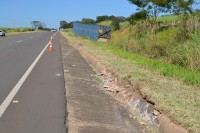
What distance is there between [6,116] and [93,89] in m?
4.25

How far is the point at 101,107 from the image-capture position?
884cm

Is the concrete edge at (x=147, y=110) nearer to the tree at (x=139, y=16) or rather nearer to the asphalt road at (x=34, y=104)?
the asphalt road at (x=34, y=104)

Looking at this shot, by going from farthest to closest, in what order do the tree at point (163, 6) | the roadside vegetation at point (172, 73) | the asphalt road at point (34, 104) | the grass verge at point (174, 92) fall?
the tree at point (163, 6)
the roadside vegetation at point (172, 73)
the grass verge at point (174, 92)
the asphalt road at point (34, 104)

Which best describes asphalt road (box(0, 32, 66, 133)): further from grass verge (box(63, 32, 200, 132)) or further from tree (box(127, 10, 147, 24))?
tree (box(127, 10, 147, 24))

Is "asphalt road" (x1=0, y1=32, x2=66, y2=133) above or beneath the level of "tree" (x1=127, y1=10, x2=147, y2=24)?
beneath

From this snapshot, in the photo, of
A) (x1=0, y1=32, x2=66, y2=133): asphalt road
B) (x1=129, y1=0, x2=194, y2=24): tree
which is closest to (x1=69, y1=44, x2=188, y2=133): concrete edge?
(x1=0, y1=32, x2=66, y2=133): asphalt road

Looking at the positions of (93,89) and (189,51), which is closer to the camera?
(93,89)

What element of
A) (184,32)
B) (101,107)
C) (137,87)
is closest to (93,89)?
(137,87)

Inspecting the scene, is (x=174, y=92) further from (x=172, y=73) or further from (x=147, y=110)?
(x=172, y=73)

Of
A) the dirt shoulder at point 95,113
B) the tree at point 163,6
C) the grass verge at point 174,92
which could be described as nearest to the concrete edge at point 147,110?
the grass verge at point 174,92

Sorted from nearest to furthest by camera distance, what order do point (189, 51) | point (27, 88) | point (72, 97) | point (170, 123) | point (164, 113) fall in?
point (170, 123) < point (164, 113) < point (72, 97) < point (27, 88) < point (189, 51)

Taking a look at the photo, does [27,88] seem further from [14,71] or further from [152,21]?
[152,21]

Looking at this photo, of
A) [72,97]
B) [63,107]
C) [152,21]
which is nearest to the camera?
[63,107]

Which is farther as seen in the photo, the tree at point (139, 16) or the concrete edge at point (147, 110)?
the tree at point (139, 16)
